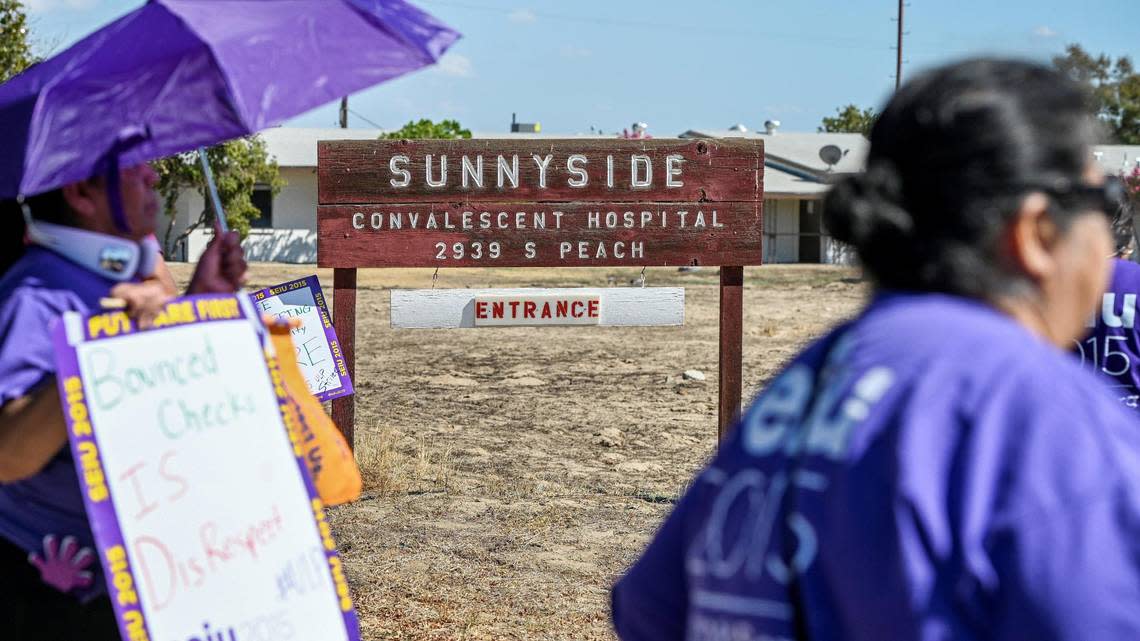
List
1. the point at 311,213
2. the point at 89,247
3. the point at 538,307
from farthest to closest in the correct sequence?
the point at 311,213
the point at 538,307
the point at 89,247

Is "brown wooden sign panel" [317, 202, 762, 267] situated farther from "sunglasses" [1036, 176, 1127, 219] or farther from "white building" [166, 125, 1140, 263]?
"white building" [166, 125, 1140, 263]

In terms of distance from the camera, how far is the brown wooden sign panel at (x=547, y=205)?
6.62 meters

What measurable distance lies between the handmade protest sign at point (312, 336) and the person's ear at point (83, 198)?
9.36 ft

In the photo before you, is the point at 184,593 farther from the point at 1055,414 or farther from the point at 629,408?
the point at 629,408

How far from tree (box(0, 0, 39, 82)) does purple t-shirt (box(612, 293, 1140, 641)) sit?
47.2ft

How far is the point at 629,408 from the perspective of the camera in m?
10.4

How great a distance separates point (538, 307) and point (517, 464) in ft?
5.32

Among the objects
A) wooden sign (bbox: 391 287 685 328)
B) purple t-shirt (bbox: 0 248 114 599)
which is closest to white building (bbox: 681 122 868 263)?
wooden sign (bbox: 391 287 685 328)

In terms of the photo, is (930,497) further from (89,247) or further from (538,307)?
(538,307)

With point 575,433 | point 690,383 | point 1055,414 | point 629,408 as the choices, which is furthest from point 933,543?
point 690,383

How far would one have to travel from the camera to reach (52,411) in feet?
7.97

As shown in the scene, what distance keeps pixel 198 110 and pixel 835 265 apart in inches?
1446

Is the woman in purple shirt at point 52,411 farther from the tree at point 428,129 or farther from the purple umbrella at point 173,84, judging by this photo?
the tree at point 428,129

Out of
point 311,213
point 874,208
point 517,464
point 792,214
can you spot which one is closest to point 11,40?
point 517,464
